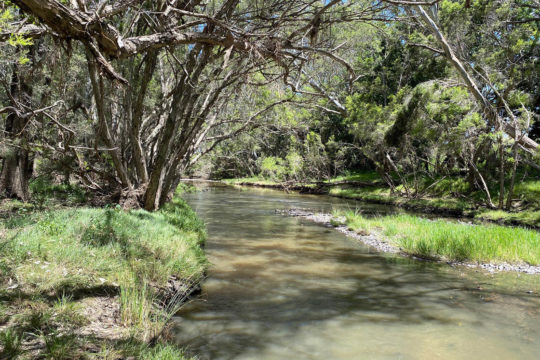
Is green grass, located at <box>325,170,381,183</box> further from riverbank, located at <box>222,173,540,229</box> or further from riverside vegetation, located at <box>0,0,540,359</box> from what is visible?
riverside vegetation, located at <box>0,0,540,359</box>

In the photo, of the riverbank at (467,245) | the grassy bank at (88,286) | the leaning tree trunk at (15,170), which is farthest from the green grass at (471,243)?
the leaning tree trunk at (15,170)

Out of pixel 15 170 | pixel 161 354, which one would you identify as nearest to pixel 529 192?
pixel 161 354

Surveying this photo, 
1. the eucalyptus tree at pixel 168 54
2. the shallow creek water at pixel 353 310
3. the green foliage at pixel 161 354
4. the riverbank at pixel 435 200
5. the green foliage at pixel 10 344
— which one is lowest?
the shallow creek water at pixel 353 310

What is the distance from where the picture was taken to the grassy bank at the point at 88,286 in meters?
3.74

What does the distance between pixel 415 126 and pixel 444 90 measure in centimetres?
244

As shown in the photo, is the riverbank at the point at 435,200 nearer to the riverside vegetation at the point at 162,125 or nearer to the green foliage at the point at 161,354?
the riverside vegetation at the point at 162,125

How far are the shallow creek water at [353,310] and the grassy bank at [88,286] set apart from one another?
61 centimetres

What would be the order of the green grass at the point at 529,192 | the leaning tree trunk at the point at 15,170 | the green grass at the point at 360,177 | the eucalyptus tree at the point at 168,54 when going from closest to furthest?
the eucalyptus tree at the point at 168,54 → the leaning tree trunk at the point at 15,170 → the green grass at the point at 529,192 → the green grass at the point at 360,177

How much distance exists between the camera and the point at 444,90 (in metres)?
18.8

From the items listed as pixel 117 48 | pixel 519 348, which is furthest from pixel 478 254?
pixel 117 48

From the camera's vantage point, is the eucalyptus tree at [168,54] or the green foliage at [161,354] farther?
the eucalyptus tree at [168,54]

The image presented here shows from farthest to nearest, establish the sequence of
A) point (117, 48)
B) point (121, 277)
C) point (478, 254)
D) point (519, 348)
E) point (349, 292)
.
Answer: point (478, 254), point (349, 292), point (121, 277), point (519, 348), point (117, 48)

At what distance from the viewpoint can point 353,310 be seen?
20.8 feet

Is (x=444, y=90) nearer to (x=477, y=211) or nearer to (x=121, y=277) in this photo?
(x=477, y=211)
